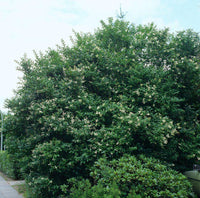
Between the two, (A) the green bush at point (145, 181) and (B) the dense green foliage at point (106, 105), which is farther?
(B) the dense green foliage at point (106, 105)

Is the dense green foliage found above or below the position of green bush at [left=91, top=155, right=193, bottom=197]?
above

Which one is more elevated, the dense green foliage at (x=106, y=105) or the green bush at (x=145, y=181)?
the dense green foliage at (x=106, y=105)

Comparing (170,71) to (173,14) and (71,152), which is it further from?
(71,152)

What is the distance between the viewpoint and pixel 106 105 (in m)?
7.55

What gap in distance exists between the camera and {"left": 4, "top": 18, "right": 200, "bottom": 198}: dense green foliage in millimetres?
6848

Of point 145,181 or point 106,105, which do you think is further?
point 106,105

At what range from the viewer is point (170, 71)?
8570mm

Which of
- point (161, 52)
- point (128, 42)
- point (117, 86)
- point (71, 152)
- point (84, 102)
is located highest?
point (128, 42)

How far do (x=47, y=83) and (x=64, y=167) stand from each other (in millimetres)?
2973

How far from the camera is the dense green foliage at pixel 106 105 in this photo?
22.5ft

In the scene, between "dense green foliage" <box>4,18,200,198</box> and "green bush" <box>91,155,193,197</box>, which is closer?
"green bush" <box>91,155,193,197</box>

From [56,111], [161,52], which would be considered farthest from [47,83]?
[161,52]

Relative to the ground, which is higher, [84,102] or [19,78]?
[19,78]

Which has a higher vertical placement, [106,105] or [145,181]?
[106,105]
